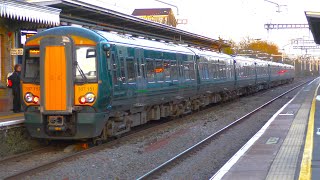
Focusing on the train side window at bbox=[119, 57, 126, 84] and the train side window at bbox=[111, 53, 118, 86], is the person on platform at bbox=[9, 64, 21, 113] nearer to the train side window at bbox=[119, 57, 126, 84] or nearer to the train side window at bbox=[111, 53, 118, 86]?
the train side window at bbox=[119, 57, 126, 84]

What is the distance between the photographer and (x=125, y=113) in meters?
12.7

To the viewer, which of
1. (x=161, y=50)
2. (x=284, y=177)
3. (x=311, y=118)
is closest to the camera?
(x=284, y=177)

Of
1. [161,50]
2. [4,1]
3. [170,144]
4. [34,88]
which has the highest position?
[4,1]

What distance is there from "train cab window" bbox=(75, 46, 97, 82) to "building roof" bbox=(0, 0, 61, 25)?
355cm

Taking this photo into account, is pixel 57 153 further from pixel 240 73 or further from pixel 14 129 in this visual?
pixel 240 73

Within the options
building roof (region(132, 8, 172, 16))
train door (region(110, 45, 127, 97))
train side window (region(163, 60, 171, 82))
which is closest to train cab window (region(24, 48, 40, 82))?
train door (region(110, 45, 127, 97))

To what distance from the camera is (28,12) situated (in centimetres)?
1413

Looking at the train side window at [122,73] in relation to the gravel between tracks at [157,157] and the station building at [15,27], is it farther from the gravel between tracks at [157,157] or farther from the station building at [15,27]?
the station building at [15,27]

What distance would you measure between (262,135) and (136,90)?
3.84 m

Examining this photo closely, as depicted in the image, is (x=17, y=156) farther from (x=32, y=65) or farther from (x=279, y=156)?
(x=279, y=156)

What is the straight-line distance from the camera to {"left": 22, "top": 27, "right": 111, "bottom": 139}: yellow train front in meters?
10.8

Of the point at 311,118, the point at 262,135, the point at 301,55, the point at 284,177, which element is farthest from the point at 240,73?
the point at 301,55

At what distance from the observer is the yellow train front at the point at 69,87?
10.8 m

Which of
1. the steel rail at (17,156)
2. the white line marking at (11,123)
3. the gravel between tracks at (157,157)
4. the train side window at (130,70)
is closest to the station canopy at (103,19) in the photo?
the train side window at (130,70)
